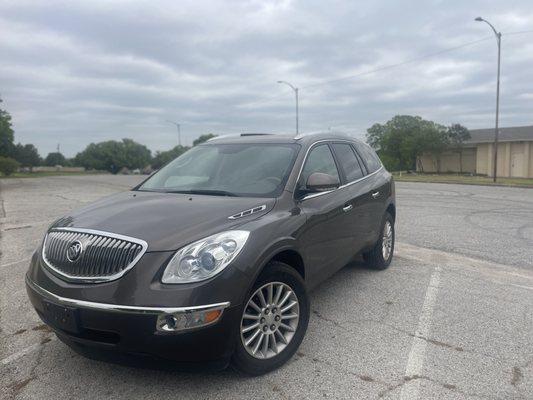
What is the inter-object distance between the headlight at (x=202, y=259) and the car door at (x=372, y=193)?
2448 millimetres

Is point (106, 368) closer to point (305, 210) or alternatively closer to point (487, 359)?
point (305, 210)

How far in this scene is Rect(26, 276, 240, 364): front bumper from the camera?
8.79 ft

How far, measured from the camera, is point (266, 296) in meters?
3.24

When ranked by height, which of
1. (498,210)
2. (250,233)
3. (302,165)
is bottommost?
A: (498,210)

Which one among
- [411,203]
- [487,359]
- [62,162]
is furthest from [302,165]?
[62,162]

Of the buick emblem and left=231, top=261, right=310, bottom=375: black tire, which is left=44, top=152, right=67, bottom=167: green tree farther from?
left=231, top=261, right=310, bottom=375: black tire

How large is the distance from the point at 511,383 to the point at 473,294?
1976 mm

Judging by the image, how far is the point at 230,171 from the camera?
13.9 ft

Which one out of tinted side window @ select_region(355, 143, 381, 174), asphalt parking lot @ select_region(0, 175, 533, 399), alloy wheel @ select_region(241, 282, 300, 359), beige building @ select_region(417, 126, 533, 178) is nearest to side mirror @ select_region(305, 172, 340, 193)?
alloy wheel @ select_region(241, 282, 300, 359)

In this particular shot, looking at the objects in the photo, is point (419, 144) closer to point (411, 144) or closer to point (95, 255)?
point (411, 144)

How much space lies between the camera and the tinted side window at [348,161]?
499 centimetres

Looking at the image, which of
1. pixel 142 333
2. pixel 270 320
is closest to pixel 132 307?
pixel 142 333

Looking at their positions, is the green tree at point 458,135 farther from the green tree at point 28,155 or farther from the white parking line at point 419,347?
the green tree at point 28,155

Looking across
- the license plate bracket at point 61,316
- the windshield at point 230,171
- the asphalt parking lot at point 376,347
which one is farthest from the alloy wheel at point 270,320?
the license plate bracket at point 61,316
